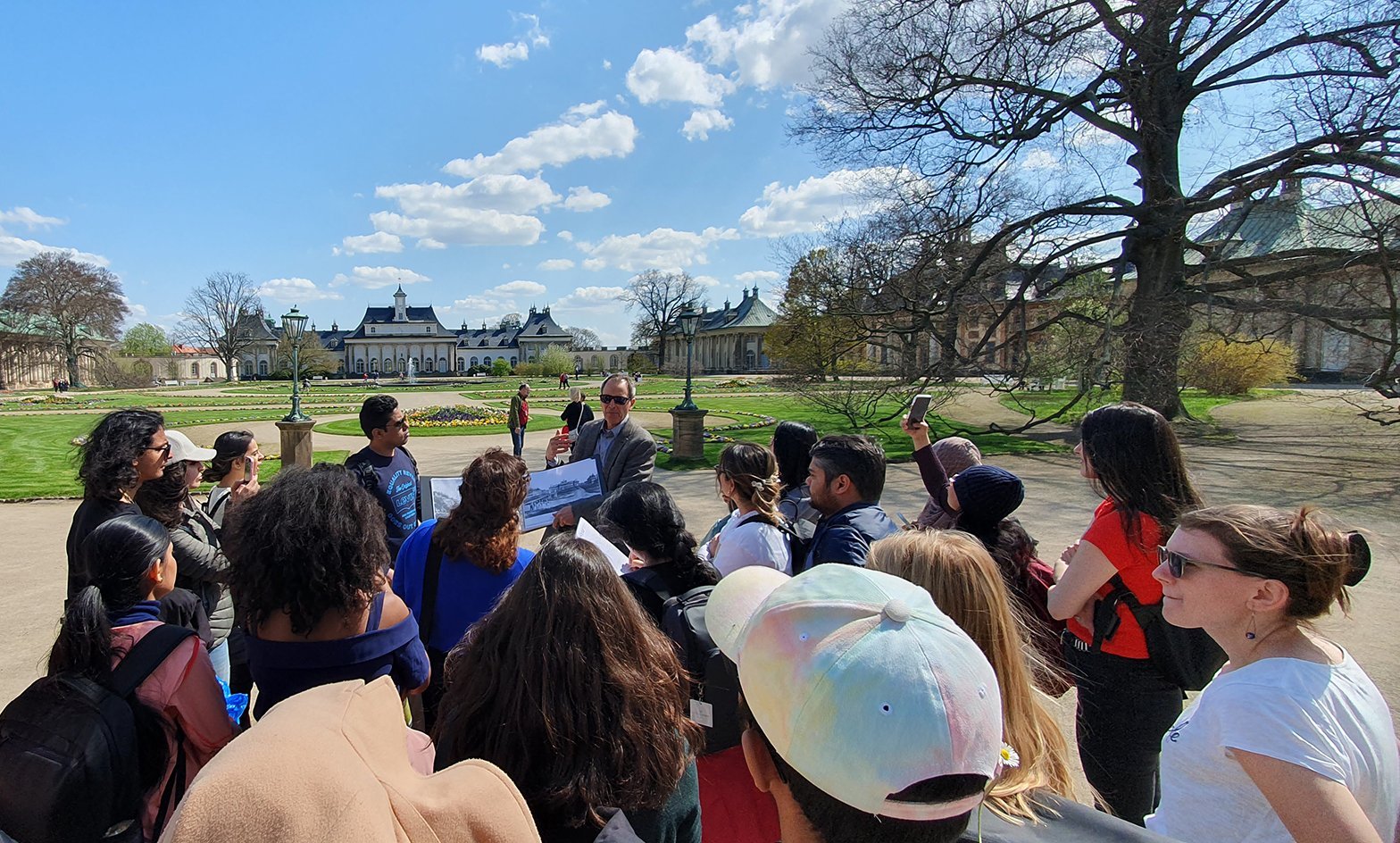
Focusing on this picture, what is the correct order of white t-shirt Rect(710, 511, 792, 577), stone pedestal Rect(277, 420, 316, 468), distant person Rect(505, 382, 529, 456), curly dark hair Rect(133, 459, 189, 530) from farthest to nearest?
distant person Rect(505, 382, 529, 456) < stone pedestal Rect(277, 420, 316, 468) < curly dark hair Rect(133, 459, 189, 530) < white t-shirt Rect(710, 511, 792, 577)

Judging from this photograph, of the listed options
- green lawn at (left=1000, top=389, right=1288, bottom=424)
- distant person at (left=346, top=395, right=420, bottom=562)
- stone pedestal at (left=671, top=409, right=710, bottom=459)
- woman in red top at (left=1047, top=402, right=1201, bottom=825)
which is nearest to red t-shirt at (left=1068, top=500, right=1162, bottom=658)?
woman in red top at (left=1047, top=402, right=1201, bottom=825)

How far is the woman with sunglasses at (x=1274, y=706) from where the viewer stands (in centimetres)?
156

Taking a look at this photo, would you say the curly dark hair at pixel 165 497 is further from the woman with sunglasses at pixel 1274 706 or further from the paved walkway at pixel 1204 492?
A: the woman with sunglasses at pixel 1274 706

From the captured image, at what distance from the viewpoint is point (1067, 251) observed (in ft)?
54.4

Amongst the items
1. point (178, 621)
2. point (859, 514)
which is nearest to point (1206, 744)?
point (859, 514)

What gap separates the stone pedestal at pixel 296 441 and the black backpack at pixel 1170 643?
44.1ft

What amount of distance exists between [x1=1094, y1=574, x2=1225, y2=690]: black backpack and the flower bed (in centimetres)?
2293

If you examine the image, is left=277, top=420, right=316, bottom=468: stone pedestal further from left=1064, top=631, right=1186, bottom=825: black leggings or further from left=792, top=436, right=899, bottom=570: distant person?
left=1064, top=631, right=1186, bottom=825: black leggings

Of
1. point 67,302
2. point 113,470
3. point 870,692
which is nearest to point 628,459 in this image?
point 113,470

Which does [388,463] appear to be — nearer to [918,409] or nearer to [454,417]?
[918,409]

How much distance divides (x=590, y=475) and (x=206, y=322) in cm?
9184

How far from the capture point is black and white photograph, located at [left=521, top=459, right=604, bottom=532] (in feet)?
16.5

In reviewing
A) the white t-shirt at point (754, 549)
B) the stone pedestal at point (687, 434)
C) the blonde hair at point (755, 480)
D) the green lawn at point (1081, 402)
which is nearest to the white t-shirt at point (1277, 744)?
the white t-shirt at point (754, 549)

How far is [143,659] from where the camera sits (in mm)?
1950
